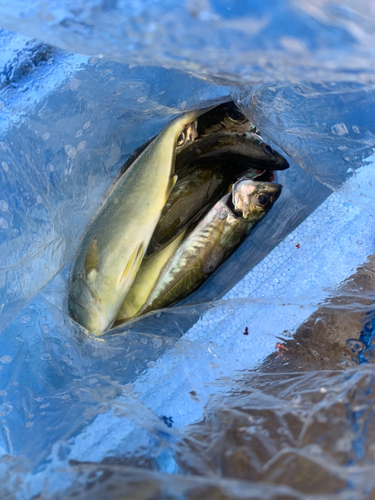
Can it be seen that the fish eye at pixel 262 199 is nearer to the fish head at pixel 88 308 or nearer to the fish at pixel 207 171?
the fish at pixel 207 171

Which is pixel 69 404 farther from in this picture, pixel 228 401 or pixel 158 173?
pixel 158 173

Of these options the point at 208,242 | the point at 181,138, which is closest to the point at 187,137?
the point at 181,138

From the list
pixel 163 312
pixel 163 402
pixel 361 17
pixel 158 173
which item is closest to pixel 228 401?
Result: pixel 163 402

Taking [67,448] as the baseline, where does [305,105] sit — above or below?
above

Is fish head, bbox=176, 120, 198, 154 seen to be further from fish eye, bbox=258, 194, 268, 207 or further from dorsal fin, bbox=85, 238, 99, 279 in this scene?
dorsal fin, bbox=85, 238, 99, 279

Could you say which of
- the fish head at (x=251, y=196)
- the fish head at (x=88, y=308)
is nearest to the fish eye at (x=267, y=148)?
the fish head at (x=251, y=196)

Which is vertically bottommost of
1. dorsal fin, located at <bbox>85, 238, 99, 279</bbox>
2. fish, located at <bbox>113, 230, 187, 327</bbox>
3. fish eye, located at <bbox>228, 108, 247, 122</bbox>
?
fish, located at <bbox>113, 230, 187, 327</bbox>

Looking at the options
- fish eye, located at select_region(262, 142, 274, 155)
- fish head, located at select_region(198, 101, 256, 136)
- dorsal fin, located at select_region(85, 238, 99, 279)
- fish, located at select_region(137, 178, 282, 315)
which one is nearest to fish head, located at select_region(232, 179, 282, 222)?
fish, located at select_region(137, 178, 282, 315)
